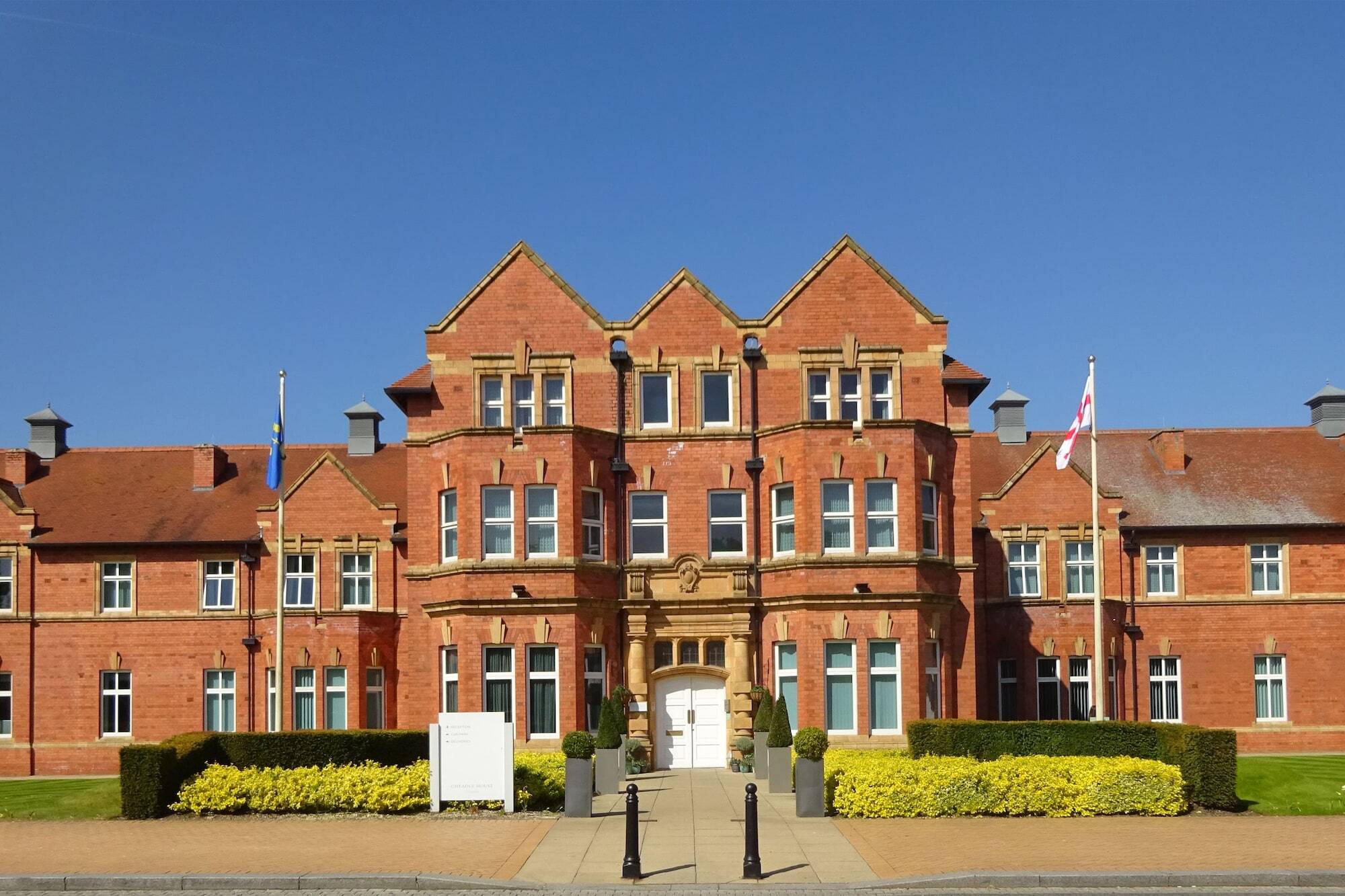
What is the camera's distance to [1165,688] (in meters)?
38.9

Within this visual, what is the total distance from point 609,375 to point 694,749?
29.4 feet

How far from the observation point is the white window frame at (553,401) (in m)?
33.9

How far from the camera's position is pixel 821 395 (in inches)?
1335

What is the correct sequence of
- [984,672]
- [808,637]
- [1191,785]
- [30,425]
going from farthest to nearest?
[30,425] < [984,672] < [808,637] < [1191,785]

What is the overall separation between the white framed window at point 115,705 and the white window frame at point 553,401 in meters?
14.4

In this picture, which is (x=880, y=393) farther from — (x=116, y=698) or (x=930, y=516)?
(x=116, y=698)

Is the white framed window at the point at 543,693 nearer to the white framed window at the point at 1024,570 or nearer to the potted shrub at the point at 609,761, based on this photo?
the potted shrub at the point at 609,761

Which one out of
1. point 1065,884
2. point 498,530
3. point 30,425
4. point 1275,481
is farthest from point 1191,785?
point 30,425

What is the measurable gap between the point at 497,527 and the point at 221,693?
435 inches

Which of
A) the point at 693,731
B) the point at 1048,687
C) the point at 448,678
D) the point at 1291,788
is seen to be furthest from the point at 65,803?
the point at 1048,687

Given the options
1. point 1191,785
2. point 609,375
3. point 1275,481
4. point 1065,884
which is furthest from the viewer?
point 1275,481

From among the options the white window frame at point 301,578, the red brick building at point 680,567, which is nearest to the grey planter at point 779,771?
the red brick building at point 680,567

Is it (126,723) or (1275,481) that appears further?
(1275,481)

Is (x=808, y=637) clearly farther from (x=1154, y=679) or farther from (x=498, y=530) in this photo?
(x=1154, y=679)
